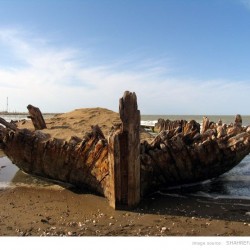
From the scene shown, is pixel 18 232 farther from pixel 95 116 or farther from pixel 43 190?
pixel 95 116

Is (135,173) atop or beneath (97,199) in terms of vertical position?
atop

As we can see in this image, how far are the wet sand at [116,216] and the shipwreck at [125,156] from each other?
1.24 ft

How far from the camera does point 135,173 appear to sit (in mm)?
6523

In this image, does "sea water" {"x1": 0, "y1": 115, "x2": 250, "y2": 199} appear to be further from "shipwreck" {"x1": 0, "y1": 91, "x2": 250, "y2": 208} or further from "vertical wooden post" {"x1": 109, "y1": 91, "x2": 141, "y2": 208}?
"vertical wooden post" {"x1": 109, "y1": 91, "x2": 141, "y2": 208}

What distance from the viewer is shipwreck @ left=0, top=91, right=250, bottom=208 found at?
6449 mm

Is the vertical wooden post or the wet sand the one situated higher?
the vertical wooden post

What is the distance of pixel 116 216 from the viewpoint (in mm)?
6191

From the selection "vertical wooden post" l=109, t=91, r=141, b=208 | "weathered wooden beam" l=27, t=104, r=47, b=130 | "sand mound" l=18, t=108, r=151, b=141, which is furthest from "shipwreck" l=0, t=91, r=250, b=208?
"weathered wooden beam" l=27, t=104, r=47, b=130

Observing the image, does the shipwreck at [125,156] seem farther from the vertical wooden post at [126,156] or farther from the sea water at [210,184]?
the sea water at [210,184]

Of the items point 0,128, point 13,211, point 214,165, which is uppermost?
point 0,128

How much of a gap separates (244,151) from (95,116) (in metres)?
7.90

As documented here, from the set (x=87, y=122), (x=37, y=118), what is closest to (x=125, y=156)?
(x=87, y=122)

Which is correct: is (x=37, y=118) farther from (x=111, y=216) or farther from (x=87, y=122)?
(x=111, y=216)
